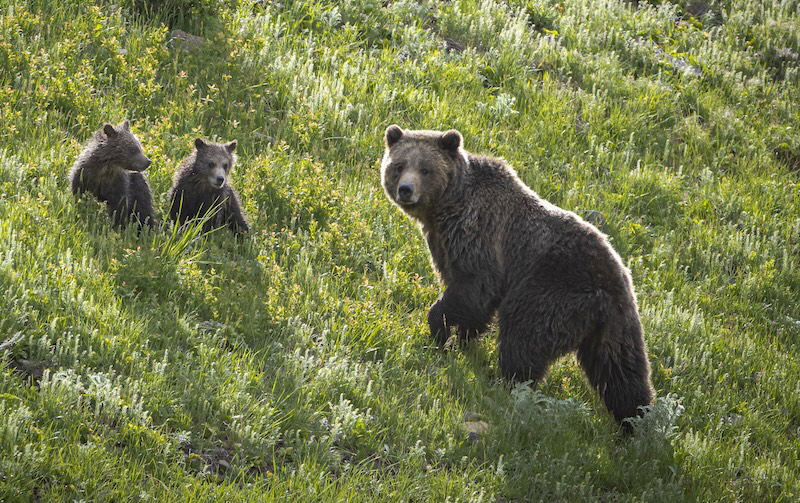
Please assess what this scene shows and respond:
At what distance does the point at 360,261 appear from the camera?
26.8ft

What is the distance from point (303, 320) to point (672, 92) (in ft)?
28.7

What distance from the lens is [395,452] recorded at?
575 centimetres

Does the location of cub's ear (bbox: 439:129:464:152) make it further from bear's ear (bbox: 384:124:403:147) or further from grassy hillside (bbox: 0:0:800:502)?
grassy hillside (bbox: 0:0:800:502)

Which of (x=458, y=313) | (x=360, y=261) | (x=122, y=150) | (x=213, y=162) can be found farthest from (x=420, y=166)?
(x=122, y=150)

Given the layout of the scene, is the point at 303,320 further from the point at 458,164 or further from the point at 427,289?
the point at 458,164

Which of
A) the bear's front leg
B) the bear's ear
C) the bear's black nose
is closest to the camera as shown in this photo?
the bear's front leg

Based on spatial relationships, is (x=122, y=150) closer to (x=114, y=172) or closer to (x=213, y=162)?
(x=114, y=172)

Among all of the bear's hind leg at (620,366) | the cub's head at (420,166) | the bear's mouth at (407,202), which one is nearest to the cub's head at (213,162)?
the cub's head at (420,166)

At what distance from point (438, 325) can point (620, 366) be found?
1.48 metres

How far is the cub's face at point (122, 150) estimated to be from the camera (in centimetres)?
761

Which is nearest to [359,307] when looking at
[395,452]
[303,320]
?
[303,320]

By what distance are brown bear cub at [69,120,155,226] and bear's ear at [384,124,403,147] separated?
212 centimetres

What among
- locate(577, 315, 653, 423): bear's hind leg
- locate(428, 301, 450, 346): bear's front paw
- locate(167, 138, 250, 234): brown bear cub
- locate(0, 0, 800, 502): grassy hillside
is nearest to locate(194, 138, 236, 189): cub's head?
locate(167, 138, 250, 234): brown bear cub

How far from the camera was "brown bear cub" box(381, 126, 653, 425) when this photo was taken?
22.0 ft
